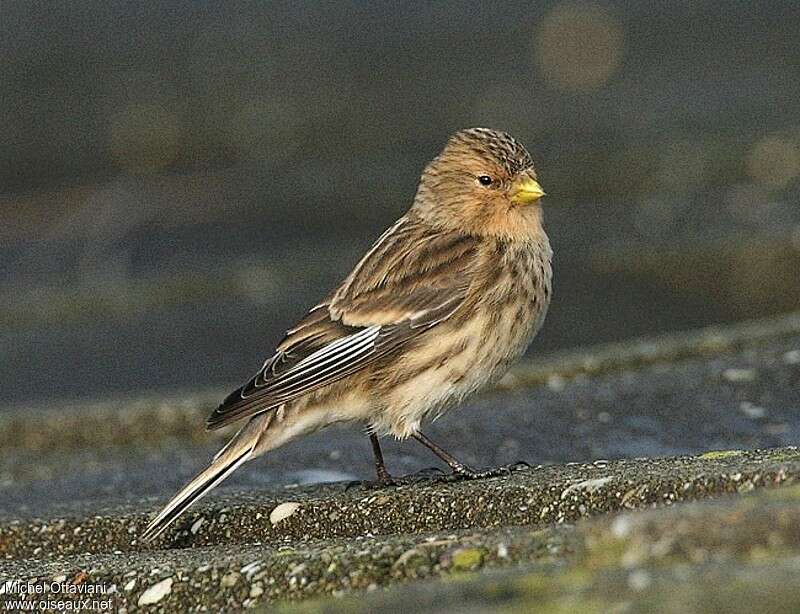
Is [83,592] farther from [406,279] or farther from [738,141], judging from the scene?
[738,141]

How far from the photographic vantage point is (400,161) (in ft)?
47.0

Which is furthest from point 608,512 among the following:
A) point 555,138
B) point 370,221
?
point 555,138

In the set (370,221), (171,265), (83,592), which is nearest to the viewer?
(83,592)

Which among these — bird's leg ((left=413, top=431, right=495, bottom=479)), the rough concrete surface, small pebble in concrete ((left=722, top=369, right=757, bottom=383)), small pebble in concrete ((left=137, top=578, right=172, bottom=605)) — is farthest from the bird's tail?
small pebble in concrete ((left=722, top=369, right=757, bottom=383))

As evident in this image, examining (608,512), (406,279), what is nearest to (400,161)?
(406,279)

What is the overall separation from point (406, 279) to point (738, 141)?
7.93 metres

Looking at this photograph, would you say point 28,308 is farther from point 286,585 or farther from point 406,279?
point 286,585

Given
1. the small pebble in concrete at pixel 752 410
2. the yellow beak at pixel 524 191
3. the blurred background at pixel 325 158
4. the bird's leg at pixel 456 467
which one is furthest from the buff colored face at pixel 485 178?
the blurred background at pixel 325 158

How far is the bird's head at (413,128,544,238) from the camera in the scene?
20.9ft

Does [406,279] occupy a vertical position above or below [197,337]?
above

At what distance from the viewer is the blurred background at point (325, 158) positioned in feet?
33.0

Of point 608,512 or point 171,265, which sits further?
point 171,265

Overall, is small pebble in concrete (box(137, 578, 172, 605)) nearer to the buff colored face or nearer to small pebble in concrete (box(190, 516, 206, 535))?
small pebble in concrete (box(190, 516, 206, 535))

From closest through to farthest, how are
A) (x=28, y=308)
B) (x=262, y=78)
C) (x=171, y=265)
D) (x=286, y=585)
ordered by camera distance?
(x=286, y=585) < (x=28, y=308) < (x=171, y=265) < (x=262, y=78)
